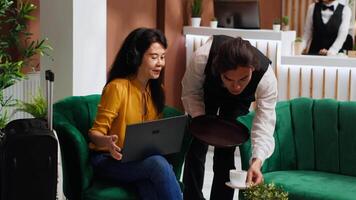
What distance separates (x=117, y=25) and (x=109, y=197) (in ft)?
10.4

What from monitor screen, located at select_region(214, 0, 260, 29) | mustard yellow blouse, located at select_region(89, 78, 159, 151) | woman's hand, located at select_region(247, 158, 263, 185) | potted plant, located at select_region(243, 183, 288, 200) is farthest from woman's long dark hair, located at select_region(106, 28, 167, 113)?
monitor screen, located at select_region(214, 0, 260, 29)

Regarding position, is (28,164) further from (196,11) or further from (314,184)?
(196,11)

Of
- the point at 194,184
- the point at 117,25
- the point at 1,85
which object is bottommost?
the point at 194,184

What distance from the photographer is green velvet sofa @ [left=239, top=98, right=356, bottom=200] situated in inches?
161

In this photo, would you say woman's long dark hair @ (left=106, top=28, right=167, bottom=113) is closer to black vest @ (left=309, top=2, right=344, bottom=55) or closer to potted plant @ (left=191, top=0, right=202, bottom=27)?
potted plant @ (left=191, top=0, right=202, bottom=27)

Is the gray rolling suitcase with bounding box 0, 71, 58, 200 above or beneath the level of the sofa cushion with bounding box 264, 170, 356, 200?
above

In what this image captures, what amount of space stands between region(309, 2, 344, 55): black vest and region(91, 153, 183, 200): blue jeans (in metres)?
4.60

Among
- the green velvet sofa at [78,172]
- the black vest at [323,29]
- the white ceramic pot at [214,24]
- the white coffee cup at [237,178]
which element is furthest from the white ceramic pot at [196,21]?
the white coffee cup at [237,178]

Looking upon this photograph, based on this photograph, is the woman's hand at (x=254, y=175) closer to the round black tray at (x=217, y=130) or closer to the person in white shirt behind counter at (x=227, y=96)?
the person in white shirt behind counter at (x=227, y=96)

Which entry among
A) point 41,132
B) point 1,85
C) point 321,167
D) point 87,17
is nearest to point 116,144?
point 41,132

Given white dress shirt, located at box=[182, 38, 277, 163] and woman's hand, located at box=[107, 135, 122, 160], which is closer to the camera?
woman's hand, located at box=[107, 135, 122, 160]

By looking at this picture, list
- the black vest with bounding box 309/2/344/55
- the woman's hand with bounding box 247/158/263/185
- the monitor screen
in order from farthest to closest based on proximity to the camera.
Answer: the black vest with bounding box 309/2/344/55, the monitor screen, the woman's hand with bounding box 247/158/263/185

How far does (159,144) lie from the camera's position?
3.56 m

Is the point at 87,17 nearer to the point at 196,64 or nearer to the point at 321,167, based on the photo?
the point at 196,64
